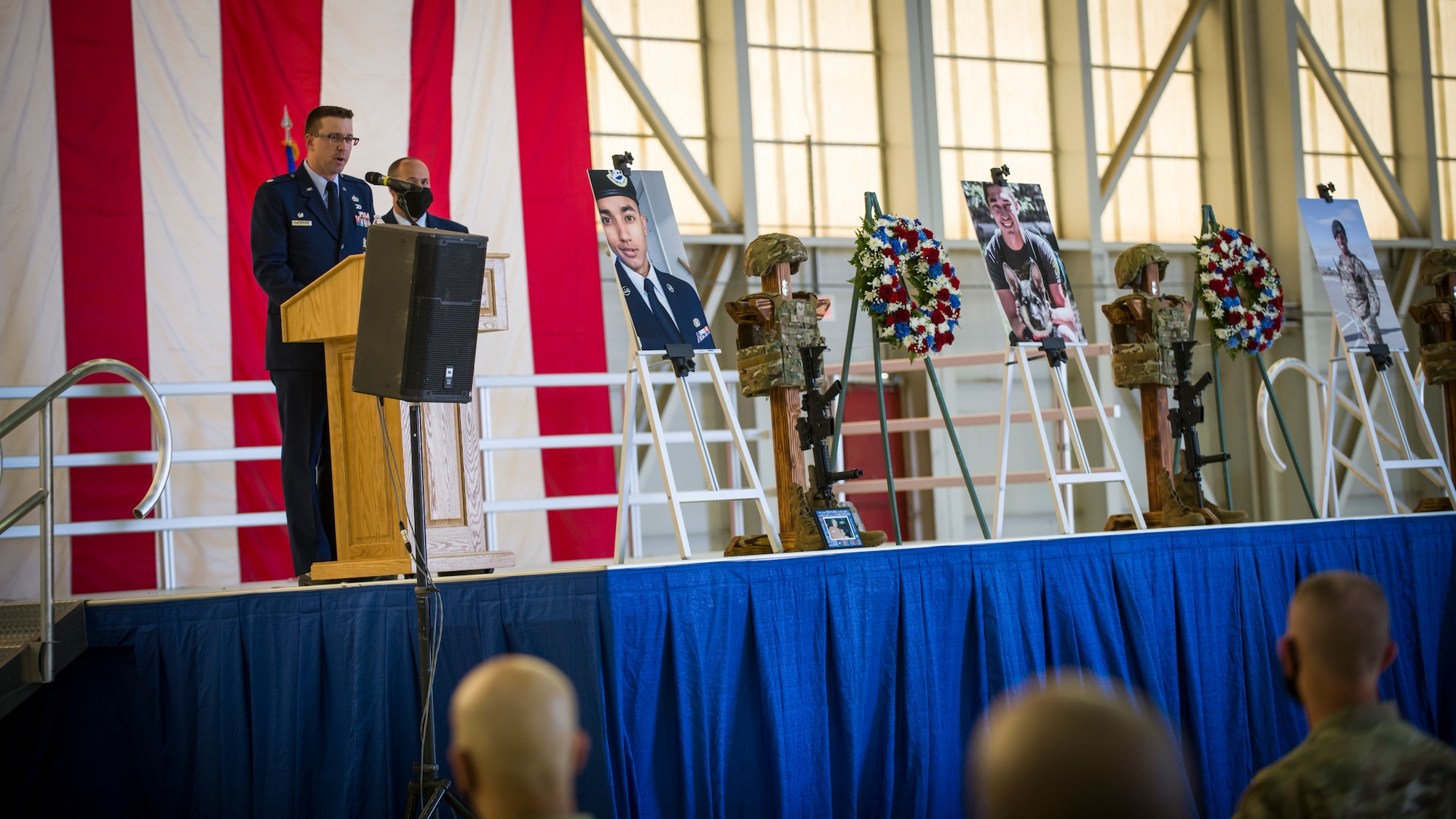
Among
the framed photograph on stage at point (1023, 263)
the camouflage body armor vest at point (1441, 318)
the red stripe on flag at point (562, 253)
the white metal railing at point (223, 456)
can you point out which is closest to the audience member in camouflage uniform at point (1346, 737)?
the white metal railing at point (223, 456)

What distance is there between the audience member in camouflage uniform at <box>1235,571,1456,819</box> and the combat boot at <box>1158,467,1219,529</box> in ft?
10.9

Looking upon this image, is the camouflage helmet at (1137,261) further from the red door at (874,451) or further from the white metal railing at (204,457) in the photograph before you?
the red door at (874,451)

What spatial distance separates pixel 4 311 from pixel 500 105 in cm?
277

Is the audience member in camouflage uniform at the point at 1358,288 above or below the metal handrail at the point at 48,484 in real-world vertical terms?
above

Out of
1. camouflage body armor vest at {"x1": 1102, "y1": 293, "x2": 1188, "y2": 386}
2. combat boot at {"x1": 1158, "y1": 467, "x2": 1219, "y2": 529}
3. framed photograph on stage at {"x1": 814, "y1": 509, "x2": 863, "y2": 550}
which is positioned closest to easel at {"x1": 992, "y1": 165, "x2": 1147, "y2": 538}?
combat boot at {"x1": 1158, "y1": 467, "x2": 1219, "y2": 529}

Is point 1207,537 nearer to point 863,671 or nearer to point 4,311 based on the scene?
point 863,671

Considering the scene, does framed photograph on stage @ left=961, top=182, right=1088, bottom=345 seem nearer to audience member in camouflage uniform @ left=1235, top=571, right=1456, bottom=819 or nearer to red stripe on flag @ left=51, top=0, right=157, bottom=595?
audience member in camouflage uniform @ left=1235, top=571, right=1456, bottom=819

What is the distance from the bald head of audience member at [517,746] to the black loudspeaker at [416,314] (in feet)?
6.04

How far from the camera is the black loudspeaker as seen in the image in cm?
310

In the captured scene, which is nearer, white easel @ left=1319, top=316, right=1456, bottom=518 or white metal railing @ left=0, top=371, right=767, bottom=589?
white metal railing @ left=0, top=371, right=767, bottom=589

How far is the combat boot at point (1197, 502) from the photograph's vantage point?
5.25 metres

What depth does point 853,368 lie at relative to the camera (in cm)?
680

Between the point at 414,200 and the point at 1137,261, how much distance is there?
139 inches

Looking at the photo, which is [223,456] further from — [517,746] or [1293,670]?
[1293,670]
